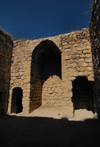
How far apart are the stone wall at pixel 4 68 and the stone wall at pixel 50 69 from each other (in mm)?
277

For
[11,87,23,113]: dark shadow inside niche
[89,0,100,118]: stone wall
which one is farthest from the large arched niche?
[89,0,100,118]: stone wall

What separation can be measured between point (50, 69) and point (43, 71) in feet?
1.96

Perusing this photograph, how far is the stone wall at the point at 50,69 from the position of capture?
523cm

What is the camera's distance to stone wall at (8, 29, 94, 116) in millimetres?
5227

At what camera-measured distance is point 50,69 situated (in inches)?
310

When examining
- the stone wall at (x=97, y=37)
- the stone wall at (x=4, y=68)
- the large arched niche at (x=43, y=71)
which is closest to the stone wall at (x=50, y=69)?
the large arched niche at (x=43, y=71)

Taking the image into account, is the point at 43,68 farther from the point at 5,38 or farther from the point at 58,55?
the point at 5,38

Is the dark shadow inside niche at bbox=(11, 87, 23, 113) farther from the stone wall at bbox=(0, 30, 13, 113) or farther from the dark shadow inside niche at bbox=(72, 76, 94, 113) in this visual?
the dark shadow inside niche at bbox=(72, 76, 94, 113)

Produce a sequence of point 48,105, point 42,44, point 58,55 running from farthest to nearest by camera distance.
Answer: point 58,55
point 48,105
point 42,44

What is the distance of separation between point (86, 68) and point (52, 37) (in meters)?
2.84

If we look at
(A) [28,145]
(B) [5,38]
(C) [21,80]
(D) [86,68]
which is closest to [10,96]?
(C) [21,80]

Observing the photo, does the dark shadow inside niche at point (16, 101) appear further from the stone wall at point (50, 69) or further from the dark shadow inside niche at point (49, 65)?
the dark shadow inside niche at point (49, 65)

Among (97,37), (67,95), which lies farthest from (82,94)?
(97,37)

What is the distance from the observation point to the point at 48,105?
7.17 m
